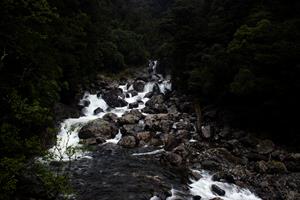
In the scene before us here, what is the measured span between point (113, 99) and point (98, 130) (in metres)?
9.94

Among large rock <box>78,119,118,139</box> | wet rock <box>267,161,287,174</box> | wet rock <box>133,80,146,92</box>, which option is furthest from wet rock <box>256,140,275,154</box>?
wet rock <box>133,80,146,92</box>

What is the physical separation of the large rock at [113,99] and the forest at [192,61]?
8.27 ft

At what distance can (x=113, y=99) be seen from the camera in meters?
32.5

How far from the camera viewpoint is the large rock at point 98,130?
73.5 feet

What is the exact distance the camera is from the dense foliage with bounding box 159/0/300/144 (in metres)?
20.5

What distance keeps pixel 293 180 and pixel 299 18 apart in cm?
1230

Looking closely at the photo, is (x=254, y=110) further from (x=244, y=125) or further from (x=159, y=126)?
(x=159, y=126)

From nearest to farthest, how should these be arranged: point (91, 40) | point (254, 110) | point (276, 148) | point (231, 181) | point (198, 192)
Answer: point (198, 192) < point (231, 181) < point (276, 148) < point (254, 110) < point (91, 40)

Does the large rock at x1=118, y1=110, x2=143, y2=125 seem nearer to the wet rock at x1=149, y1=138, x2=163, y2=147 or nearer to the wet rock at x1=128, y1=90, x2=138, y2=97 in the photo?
the wet rock at x1=149, y1=138, x2=163, y2=147

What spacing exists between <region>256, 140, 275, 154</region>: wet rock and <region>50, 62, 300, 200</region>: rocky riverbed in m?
0.05

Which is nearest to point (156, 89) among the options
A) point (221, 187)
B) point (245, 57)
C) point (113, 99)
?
point (113, 99)

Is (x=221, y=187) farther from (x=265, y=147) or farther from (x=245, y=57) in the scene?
(x=245, y=57)

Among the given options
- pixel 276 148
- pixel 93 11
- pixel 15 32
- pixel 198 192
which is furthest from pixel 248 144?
pixel 93 11

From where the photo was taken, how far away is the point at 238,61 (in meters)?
23.7
